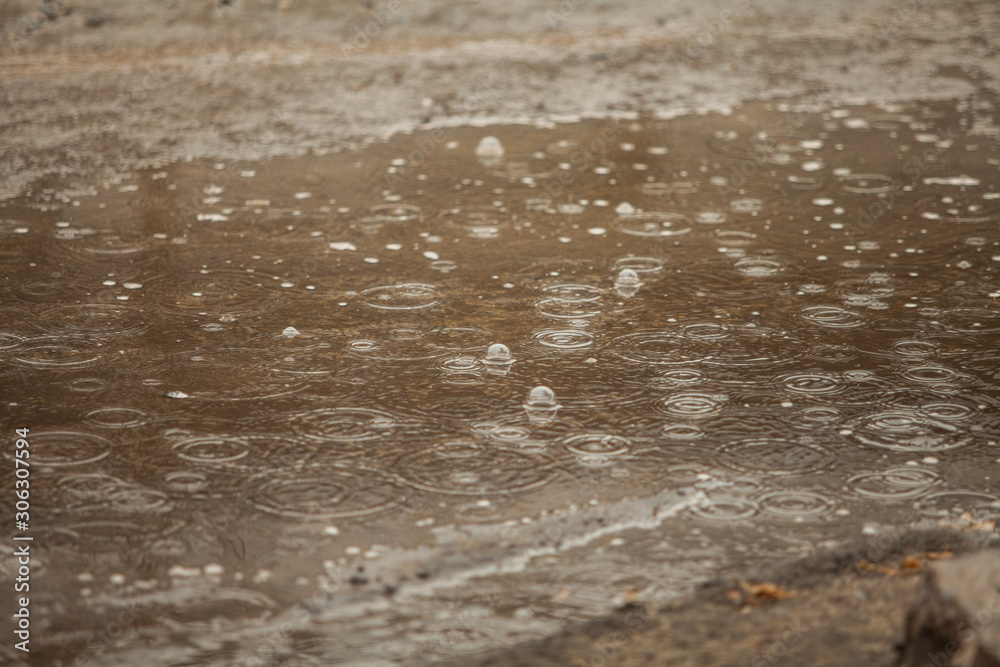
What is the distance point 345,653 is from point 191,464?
3.15 feet

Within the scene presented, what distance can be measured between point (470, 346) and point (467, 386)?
31cm

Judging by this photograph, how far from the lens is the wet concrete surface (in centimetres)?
249

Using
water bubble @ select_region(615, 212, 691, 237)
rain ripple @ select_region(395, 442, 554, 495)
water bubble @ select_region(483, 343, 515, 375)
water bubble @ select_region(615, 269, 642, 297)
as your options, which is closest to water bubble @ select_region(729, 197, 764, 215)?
water bubble @ select_region(615, 212, 691, 237)

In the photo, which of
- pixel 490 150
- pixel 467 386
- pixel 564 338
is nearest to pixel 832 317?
pixel 564 338

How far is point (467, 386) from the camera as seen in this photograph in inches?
131

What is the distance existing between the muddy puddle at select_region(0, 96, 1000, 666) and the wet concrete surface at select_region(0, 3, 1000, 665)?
1 centimetres

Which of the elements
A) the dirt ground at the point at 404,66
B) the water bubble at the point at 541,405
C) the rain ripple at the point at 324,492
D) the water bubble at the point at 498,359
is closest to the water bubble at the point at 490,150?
the dirt ground at the point at 404,66

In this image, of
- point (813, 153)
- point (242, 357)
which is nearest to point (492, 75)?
point (813, 153)

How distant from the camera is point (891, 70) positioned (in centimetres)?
728

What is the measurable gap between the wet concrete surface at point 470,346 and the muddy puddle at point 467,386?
0.04ft

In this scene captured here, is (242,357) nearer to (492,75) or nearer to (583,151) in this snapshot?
(583,151)

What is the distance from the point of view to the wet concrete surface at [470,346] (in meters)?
2.49

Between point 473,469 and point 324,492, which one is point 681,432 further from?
point 324,492

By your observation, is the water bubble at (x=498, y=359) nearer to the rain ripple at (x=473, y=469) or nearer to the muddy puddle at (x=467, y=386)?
the muddy puddle at (x=467, y=386)
